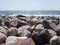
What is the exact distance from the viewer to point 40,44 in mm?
4293

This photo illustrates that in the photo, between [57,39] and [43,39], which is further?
[43,39]

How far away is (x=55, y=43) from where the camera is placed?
4078 mm

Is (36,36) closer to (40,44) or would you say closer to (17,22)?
(40,44)

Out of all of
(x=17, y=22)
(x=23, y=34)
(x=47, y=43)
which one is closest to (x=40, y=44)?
(x=47, y=43)

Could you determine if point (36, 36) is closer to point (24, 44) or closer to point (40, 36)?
point (40, 36)

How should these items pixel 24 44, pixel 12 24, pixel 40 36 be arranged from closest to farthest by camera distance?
pixel 24 44 < pixel 40 36 < pixel 12 24

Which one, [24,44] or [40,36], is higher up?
[24,44]

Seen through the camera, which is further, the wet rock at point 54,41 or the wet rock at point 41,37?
the wet rock at point 41,37

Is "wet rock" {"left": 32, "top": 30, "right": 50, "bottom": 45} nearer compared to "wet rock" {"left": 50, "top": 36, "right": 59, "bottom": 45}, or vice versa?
"wet rock" {"left": 50, "top": 36, "right": 59, "bottom": 45}

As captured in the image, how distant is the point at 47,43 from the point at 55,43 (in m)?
0.27

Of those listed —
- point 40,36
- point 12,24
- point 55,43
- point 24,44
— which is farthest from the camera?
point 12,24

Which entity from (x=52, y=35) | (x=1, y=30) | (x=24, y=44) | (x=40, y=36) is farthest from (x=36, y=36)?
(x=24, y=44)

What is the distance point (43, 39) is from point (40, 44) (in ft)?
0.62

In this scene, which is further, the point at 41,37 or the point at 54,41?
the point at 41,37
